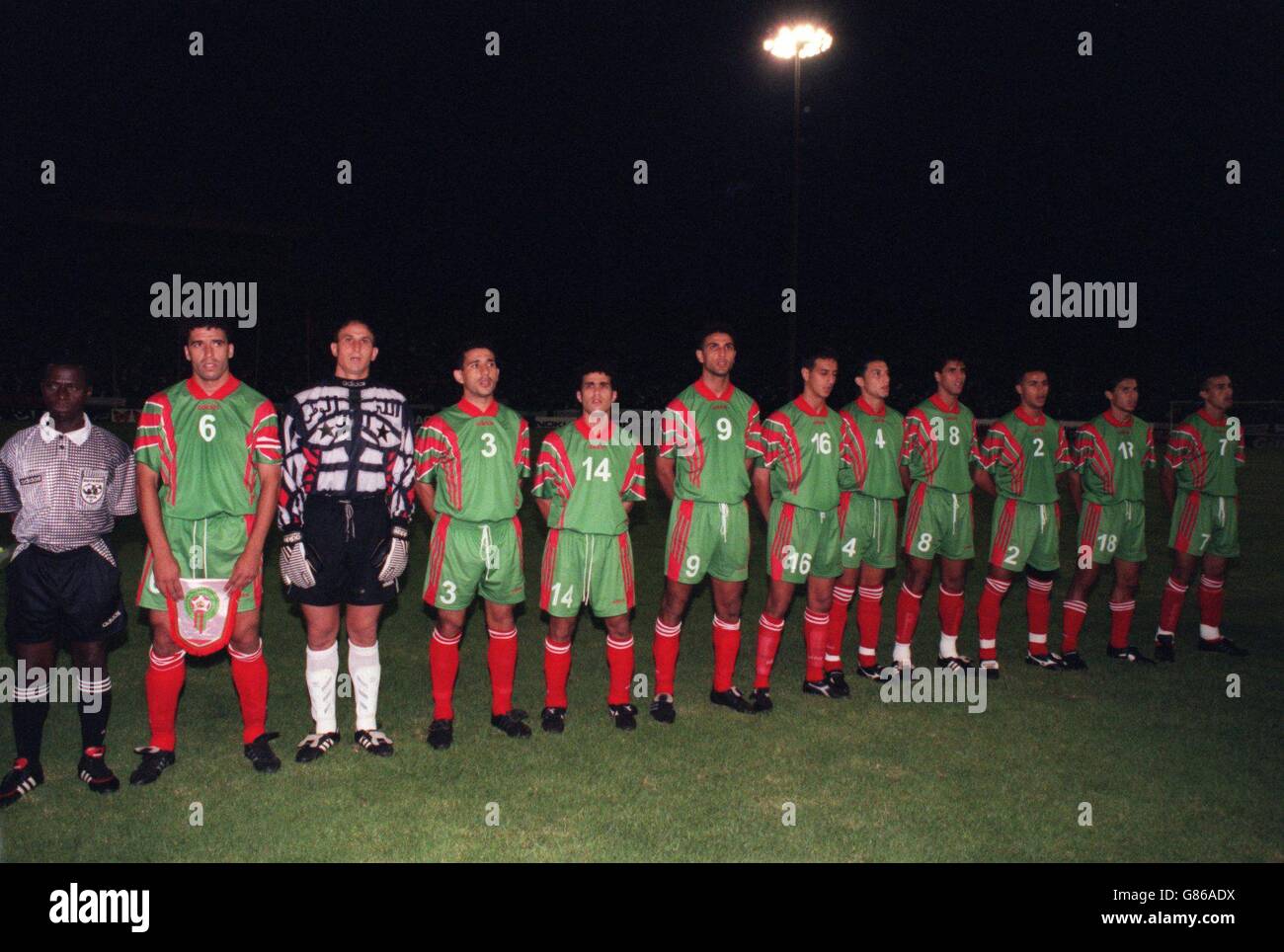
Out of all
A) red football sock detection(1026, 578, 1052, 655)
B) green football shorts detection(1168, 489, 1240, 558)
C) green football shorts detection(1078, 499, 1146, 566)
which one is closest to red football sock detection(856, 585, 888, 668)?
red football sock detection(1026, 578, 1052, 655)

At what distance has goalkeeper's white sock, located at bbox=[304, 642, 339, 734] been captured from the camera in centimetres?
489

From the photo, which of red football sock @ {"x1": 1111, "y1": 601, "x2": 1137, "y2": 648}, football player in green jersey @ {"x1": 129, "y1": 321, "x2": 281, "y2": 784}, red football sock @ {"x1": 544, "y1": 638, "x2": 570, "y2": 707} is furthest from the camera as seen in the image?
red football sock @ {"x1": 1111, "y1": 601, "x2": 1137, "y2": 648}

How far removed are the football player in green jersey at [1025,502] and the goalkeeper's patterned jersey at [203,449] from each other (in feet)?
15.3

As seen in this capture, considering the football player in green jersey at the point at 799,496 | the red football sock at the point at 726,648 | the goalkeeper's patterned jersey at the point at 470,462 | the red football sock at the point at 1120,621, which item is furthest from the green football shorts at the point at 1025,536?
the goalkeeper's patterned jersey at the point at 470,462

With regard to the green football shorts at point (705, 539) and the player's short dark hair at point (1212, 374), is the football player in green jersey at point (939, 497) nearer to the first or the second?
the green football shorts at point (705, 539)

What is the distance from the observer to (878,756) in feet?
16.4

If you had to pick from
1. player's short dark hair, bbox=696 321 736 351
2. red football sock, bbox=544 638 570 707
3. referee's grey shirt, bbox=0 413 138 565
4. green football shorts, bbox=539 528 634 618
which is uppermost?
player's short dark hair, bbox=696 321 736 351

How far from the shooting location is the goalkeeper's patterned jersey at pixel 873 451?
6.25 metres

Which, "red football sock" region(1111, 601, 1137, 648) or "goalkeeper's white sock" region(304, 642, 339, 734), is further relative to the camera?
"red football sock" region(1111, 601, 1137, 648)

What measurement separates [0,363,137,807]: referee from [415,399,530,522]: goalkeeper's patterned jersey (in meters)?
1.43

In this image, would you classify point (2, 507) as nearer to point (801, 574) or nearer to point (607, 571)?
point (607, 571)

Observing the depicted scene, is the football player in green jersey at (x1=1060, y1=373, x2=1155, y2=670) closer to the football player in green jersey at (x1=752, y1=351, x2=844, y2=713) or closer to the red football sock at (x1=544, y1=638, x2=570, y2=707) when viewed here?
the football player in green jersey at (x1=752, y1=351, x2=844, y2=713)
